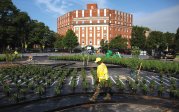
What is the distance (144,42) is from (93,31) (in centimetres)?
2338

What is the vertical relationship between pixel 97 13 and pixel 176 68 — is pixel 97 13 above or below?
above

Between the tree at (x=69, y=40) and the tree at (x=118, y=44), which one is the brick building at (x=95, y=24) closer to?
the tree at (x=69, y=40)

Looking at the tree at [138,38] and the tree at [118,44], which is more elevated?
the tree at [138,38]

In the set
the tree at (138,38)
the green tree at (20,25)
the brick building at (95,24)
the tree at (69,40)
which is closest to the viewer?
the green tree at (20,25)

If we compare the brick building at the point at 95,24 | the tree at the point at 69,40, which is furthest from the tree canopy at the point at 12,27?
the brick building at the point at 95,24

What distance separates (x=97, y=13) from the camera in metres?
118

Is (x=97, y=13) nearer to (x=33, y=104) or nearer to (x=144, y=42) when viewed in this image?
(x=144, y=42)

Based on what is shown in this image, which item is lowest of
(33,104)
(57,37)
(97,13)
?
(33,104)

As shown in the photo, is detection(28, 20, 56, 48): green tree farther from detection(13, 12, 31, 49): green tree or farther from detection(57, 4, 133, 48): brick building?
detection(57, 4, 133, 48): brick building

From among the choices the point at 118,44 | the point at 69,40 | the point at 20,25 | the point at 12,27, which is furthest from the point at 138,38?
the point at 12,27

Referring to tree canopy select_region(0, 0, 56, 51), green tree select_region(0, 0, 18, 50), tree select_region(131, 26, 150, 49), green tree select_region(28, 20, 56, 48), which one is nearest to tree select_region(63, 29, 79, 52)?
green tree select_region(28, 20, 56, 48)

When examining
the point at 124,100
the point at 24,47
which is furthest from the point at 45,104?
the point at 24,47

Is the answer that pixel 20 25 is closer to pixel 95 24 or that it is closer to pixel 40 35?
pixel 40 35

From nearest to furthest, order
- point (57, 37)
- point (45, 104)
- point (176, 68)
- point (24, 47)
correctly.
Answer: point (45, 104)
point (176, 68)
point (24, 47)
point (57, 37)
